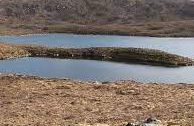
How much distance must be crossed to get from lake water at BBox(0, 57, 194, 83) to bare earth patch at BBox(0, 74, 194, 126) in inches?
529

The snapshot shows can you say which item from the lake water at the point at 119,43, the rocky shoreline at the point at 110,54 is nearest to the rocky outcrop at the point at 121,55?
the rocky shoreline at the point at 110,54

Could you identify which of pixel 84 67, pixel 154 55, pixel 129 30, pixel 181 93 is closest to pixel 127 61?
pixel 154 55

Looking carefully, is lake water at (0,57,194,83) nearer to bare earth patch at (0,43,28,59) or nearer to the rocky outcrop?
bare earth patch at (0,43,28,59)

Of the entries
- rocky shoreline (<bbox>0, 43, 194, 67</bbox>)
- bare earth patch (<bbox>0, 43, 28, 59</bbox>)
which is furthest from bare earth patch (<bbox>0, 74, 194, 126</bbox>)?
bare earth patch (<bbox>0, 43, 28, 59</bbox>)

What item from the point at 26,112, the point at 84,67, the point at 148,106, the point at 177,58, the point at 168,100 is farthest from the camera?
the point at 177,58

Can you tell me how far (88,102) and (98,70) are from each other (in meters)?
32.0

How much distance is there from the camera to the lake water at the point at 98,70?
63984 mm

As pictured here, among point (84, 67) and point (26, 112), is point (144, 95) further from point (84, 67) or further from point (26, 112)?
point (84, 67)

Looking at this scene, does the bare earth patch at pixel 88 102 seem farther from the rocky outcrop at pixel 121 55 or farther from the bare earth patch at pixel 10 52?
the bare earth patch at pixel 10 52

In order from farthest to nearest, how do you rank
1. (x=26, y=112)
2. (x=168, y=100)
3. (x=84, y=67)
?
(x=84, y=67) < (x=168, y=100) < (x=26, y=112)

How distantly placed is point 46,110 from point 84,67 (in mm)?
39772

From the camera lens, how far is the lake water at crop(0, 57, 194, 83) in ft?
210

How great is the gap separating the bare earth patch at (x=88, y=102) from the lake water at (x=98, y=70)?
44.1 feet

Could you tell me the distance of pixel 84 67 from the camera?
7519cm
